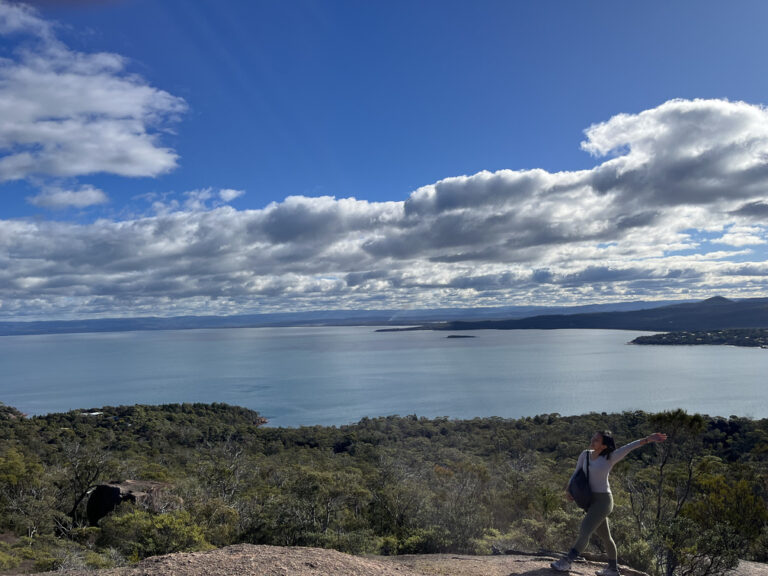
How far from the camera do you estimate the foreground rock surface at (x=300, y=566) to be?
594 cm

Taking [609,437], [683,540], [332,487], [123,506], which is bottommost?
[123,506]

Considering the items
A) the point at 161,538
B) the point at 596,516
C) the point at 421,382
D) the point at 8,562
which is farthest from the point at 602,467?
the point at 421,382

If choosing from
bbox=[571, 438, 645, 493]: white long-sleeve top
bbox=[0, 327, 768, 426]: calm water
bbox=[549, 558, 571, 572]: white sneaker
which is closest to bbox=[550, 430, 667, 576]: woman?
bbox=[571, 438, 645, 493]: white long-sleeve top

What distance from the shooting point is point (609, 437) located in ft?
19.5

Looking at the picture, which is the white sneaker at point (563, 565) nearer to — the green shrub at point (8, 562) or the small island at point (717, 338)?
the green shrub at point (8, 562)

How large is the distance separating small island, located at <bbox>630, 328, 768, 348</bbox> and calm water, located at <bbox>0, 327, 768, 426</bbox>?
15.1 metres

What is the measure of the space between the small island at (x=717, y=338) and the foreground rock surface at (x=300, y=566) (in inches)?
7606

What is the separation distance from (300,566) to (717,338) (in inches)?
8164

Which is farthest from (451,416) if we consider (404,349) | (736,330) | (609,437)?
(736,330)

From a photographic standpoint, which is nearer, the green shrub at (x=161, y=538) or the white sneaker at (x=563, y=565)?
the white sneaker at (x=563, y=565)

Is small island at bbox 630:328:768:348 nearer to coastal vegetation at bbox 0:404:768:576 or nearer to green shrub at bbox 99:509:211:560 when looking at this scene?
coastal vegetation at bbox 0:404:768:576

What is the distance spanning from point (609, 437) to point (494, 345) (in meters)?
197

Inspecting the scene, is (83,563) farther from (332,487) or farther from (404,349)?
(404,349)

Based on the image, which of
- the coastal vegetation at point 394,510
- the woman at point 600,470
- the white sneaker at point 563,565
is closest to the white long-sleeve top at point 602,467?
the woman at point 600,470
